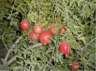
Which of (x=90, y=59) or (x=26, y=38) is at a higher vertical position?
(x=26, y=38)

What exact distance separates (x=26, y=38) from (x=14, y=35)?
0.27 metres

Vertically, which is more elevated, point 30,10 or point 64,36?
point 30,10

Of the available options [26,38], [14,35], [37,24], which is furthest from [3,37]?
[37,24]

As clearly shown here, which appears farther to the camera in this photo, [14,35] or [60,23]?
[14,35]

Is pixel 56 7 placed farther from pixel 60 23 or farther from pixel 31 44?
pixel 31 44

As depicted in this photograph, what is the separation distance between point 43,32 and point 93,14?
0.80ft

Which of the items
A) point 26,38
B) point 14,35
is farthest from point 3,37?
point 26,38

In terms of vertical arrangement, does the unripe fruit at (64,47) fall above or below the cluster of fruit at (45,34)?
below

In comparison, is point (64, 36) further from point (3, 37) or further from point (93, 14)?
point (3, 37)

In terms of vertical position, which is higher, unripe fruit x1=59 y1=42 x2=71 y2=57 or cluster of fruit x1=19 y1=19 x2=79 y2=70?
cluster of fruit x1=19 y1=19 x2=79 y2=70

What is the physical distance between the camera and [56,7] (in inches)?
39.6

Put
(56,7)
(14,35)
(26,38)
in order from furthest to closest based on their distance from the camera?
1. (14,35)
2. (26,38)
3. (56,7)

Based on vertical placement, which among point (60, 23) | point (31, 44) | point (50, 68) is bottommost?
point (50, 68)

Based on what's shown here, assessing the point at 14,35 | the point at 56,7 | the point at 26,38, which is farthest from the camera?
the point at 14,35
